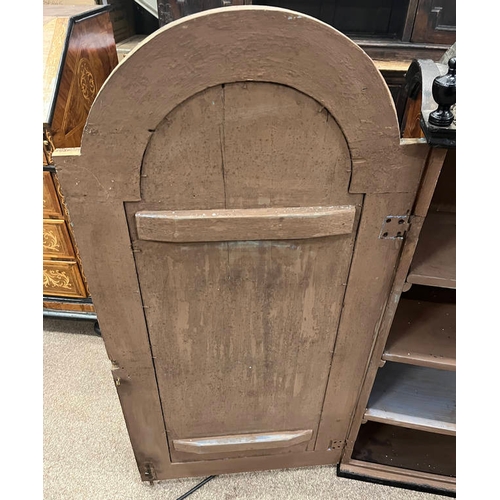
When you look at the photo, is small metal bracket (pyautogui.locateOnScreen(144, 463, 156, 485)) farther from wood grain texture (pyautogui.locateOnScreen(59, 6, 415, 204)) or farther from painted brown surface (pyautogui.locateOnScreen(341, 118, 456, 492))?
wood grain texture (pyautogui.locateOnScreen(59, 6, 415, 204))

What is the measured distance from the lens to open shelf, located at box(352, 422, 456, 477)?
4.12 ft

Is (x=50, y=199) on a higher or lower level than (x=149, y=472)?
higher

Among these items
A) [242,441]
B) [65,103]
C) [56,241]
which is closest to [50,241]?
[56,241]

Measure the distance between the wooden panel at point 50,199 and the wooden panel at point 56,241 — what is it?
3cm

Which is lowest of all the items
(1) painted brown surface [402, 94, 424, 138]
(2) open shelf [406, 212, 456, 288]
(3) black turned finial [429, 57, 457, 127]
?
(2) open shelf [406, 212, 456, 288]

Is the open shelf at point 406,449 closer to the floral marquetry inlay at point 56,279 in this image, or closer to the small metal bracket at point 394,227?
the small metal bracket at point 394,227

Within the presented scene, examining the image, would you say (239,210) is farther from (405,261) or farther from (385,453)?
(385,453)

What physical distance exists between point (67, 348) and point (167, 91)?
139 centimetres

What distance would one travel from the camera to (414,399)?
115cm

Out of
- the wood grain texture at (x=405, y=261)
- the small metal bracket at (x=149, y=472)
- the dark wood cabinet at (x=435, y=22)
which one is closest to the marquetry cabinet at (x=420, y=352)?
the wood grain texture at (x=405, y=261)

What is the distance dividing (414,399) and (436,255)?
19.7 inches

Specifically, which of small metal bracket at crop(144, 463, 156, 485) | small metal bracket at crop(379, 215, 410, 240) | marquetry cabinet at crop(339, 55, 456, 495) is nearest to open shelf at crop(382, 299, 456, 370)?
marquetry cabinet at crop(339, 55, 456, 495)

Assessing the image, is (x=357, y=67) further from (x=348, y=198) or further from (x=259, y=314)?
(x=259, y=314)

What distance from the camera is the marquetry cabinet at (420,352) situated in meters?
0.78
